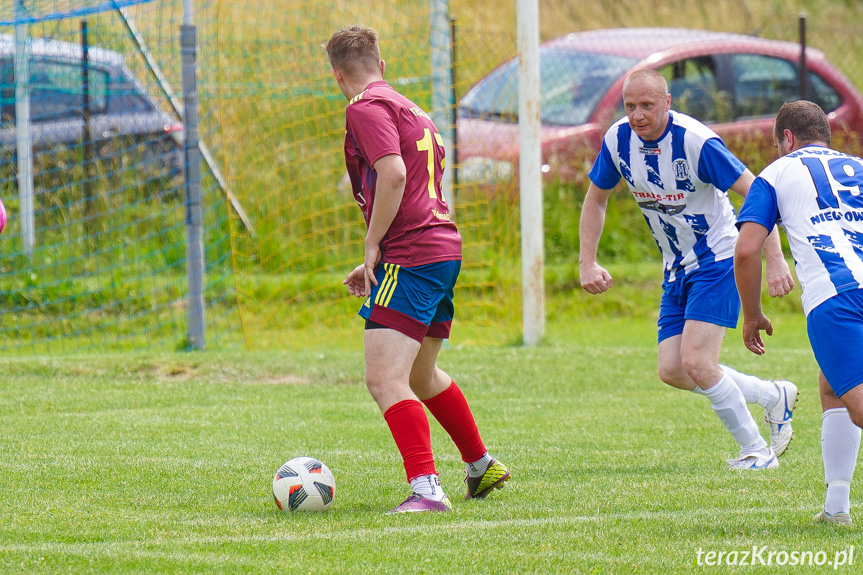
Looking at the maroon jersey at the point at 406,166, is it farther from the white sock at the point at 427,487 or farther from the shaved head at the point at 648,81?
the shaved head at the point at 648,81

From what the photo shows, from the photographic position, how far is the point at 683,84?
43.5ft

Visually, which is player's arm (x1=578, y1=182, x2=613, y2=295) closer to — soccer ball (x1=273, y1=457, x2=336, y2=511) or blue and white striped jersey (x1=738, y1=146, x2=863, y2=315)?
blue and white striped jersey (x1=738, y1=146, x2=863, y2=315)

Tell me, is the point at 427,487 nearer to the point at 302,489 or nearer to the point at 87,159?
the point at 302,489

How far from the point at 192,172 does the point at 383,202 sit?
5433 millimetres

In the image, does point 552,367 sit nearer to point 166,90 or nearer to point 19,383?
point 19,383

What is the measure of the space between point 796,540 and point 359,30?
256 centimetres

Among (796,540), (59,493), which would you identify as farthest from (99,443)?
(796,540)

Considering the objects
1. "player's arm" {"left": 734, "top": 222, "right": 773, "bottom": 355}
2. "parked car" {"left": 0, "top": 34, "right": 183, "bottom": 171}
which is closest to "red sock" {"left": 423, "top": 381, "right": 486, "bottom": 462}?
"player's arm" {"left": 734, "top": 222, "right": 773, "bottom": 355}

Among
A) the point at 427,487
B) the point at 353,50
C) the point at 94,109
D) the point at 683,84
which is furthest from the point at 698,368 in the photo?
the point at 683,84

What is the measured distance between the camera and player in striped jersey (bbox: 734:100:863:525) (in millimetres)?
3699

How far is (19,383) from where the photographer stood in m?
7.75

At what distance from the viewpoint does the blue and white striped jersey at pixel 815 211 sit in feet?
12.4

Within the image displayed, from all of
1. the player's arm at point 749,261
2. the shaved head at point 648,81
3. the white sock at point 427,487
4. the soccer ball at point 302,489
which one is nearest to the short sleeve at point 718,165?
the shaved head at point 648,81

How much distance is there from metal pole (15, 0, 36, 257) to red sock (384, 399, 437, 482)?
22.0ft
